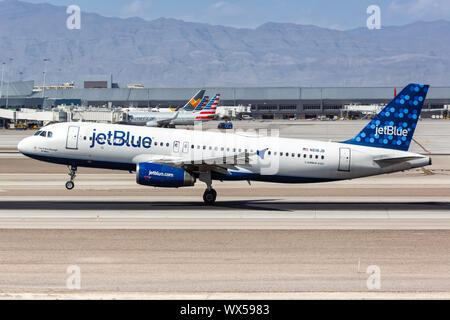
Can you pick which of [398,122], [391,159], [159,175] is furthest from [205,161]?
[398,122]

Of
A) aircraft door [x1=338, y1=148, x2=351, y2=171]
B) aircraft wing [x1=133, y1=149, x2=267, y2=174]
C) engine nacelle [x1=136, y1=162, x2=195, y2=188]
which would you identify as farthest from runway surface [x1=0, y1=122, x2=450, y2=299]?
aircraft wing [x1=133, y1=149, x2=267, y2=174]

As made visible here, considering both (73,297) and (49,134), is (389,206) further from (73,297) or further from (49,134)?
(73,297)

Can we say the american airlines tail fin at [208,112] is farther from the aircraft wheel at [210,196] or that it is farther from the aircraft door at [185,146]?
the aircraft wheel at [210,196]

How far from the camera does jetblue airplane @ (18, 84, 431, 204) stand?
4388 cm

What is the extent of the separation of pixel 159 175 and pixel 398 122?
15385 millimetres

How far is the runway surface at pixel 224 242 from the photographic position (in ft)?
80.9

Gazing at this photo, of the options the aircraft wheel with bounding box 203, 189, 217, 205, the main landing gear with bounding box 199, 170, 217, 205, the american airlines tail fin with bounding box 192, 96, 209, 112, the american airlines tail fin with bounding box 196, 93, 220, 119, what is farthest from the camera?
the american airlines tail fin with bounding box 192, 96, 209, 112

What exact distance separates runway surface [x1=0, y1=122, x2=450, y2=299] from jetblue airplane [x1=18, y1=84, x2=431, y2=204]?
7.20 ft

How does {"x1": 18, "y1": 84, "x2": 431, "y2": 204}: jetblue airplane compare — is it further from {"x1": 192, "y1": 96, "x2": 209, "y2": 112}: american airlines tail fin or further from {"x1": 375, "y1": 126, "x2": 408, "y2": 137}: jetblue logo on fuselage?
{"x1": 192, "y1": 96, "x2": 209, "y2": 112}: american airlines tail fin

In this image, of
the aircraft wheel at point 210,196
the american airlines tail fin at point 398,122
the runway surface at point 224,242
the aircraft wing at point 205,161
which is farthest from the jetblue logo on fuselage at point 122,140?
the american airlines tail fin at point 398,122
